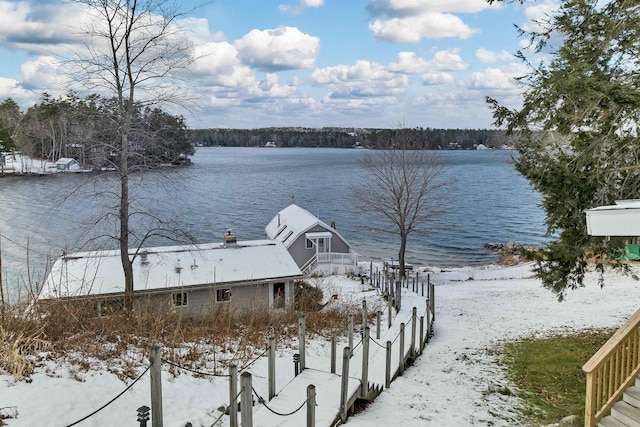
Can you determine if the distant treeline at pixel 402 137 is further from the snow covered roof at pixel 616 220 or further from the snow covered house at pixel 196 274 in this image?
the snow covered roof at pixel 616 220

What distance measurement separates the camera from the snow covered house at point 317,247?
1113 inches

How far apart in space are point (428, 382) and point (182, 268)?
41.5 feet

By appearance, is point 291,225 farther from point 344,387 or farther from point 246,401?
point 246,401

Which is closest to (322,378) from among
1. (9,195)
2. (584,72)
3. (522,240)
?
(584,72)

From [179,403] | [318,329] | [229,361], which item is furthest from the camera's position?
[318,329]

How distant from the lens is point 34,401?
5.32 meters

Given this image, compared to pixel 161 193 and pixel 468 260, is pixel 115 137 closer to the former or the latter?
pixel 468 260

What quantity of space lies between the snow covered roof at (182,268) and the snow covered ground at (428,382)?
5094 mm

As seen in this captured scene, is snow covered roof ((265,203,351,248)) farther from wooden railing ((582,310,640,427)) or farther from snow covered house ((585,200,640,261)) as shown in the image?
snow covered house ((585,200,640,261))

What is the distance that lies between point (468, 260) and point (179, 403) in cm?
3221

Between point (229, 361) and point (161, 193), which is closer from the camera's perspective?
point (229, 361)

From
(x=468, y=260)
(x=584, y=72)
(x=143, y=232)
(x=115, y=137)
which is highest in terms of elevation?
(x=584, y=72)

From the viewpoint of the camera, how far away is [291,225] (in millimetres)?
31797

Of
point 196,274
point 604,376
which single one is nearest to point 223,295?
point 196,274
